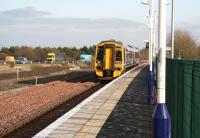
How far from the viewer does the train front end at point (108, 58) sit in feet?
116

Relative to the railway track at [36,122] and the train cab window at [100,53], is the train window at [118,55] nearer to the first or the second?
the train cab window at [100,53]

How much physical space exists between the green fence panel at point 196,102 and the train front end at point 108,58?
2912cm

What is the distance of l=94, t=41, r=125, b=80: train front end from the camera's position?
35281 millimetres

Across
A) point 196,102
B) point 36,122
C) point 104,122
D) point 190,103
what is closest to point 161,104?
point 190,103

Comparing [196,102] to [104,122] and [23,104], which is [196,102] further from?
[23,104]

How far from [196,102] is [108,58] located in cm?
2960

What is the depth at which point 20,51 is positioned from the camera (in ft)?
483

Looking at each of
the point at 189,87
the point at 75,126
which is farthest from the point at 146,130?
the point at 189,87

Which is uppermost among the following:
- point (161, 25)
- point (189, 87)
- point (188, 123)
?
point (161, 25)

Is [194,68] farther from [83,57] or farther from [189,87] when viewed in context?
[83,57]

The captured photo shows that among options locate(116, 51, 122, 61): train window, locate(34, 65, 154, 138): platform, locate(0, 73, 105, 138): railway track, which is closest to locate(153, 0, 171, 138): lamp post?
locate(34, 65, 154, 138): platform

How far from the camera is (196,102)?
581 centimetres

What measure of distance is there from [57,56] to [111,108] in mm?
108728

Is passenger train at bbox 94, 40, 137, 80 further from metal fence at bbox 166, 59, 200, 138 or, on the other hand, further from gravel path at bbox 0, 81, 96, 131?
metal fence at bbox 166, 59, 200, 138
